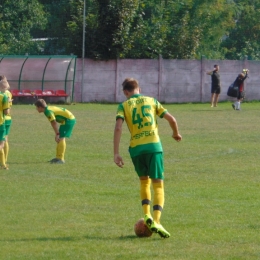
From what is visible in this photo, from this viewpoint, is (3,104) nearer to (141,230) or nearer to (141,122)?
(141,122)

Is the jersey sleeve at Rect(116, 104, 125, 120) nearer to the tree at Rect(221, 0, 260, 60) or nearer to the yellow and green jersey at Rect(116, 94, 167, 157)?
the yellow and green jersey at Rect(116, 94, 167, 157)

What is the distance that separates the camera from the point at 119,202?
418 inches

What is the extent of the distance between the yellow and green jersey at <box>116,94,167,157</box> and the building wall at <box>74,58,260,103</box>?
29468 mm

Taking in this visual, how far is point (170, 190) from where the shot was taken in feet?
38.8

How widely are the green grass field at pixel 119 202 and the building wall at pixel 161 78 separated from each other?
1743 cm

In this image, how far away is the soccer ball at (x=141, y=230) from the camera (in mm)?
8219

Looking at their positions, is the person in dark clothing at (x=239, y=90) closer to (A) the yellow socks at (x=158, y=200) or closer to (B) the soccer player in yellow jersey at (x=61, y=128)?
(B) the soccer player in yellow jersey at (x=61, y=128)

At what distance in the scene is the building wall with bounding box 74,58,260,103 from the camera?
38.2m

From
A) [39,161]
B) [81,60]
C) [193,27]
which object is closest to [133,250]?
[39,161]

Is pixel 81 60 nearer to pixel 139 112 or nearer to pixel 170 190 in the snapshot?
pixel 170 190

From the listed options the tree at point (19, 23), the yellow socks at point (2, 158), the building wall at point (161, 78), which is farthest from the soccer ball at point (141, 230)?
the tree at point (19, 23)

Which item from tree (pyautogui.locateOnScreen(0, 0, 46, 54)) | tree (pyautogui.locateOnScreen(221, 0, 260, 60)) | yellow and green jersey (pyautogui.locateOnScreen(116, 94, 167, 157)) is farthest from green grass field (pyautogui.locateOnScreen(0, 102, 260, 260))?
tree (pyautogui.locateOnScreen(221, 0, 260, 60))

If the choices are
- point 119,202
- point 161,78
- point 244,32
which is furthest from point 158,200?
point 244,32

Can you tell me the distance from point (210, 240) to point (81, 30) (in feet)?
108
